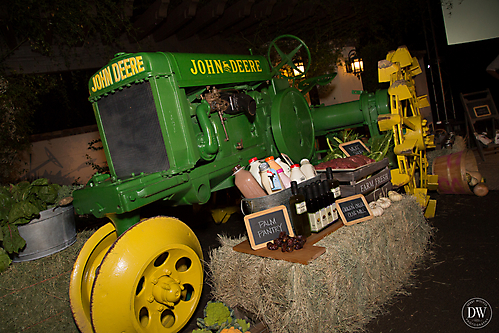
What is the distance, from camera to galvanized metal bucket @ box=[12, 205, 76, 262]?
104 inches

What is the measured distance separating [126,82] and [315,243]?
1829 mm

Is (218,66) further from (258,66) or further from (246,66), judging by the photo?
(258,66)

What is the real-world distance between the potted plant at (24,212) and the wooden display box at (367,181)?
2378 mm

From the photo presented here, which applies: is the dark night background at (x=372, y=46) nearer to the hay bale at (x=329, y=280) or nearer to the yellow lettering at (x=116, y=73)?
the yellow lettering at (x=116, y=73)

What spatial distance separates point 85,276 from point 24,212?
2.84 feet

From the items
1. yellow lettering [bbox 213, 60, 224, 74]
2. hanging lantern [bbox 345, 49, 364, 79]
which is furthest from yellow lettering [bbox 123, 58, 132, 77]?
hanging lantern [bbox 345, 49, 364, 79]

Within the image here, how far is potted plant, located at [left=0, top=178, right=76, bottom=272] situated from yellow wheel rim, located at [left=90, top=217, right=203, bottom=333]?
A: 115 centimetres

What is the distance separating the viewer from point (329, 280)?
6.32 ft

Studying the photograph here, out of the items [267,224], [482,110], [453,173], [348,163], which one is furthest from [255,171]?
[482,110]

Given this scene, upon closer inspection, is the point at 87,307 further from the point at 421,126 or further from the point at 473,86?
the point at 473,86

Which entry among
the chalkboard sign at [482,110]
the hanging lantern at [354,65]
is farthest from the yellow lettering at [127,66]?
the hanging lantern at [354,65]

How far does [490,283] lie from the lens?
7.76 feet

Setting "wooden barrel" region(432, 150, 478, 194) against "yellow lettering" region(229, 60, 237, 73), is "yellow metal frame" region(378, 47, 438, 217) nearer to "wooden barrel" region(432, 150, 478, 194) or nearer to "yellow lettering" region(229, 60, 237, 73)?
"wooden barrel" region(432, 150, 478, 194)

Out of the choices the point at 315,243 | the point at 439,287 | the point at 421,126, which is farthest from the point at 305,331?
the point at 421,126
